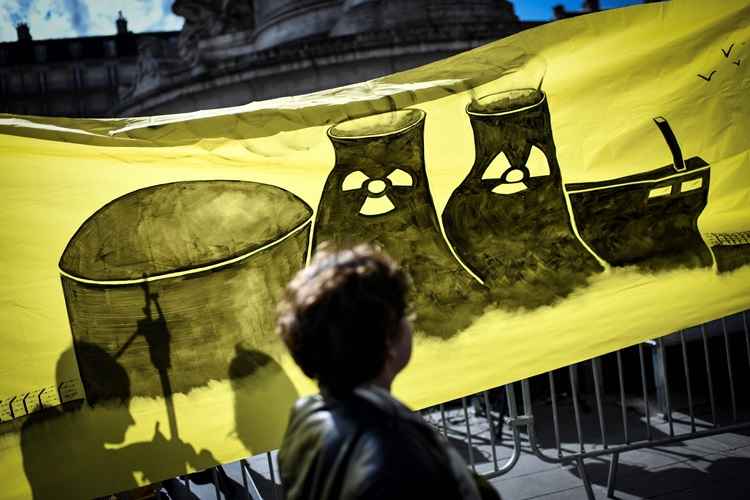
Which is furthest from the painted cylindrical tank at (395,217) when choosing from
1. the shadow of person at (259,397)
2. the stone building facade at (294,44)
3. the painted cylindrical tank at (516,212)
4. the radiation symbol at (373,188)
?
the stone building facade at (294,44)

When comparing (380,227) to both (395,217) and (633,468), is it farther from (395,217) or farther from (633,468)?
(633,468)

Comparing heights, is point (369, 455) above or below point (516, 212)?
below

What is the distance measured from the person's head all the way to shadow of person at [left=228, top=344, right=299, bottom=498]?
1607 millimetres

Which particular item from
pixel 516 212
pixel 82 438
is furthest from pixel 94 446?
pixel 516 212

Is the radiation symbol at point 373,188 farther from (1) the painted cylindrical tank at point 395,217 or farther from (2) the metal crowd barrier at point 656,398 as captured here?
(2) the metal crowd barrier at point 656,398

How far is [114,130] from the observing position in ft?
10.7

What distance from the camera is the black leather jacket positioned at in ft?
4.70

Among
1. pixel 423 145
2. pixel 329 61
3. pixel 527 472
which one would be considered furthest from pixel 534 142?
pixel 329 61

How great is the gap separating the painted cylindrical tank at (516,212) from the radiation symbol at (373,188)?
0.31 m

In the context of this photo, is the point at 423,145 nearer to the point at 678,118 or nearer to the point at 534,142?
the point at 534,142

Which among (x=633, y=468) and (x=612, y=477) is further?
(x=633, y=468)

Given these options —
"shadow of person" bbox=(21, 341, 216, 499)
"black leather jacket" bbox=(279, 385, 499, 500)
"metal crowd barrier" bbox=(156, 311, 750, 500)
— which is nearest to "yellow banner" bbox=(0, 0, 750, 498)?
"shadow of person" bbox=(21, 341, 216, 499)

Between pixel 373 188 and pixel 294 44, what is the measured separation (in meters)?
12.0

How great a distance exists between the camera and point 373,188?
3555 mm
